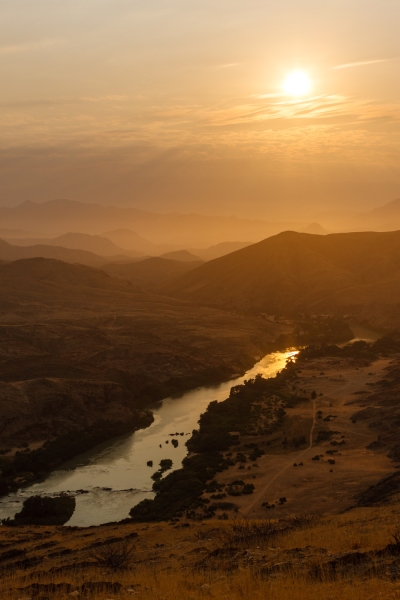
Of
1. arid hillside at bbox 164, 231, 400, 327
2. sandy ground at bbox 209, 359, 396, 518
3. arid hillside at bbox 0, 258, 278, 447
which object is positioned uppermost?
arid hillside at bbox 164, 231, 400, 327

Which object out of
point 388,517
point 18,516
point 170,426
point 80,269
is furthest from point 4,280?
point 388,517

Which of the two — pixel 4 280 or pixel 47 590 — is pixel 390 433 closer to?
pixel 47 590

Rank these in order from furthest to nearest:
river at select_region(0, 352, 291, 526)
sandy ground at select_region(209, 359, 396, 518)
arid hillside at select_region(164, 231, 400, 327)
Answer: arid hillside at select_region(164, 231, 400, 327)
river at select_region(0, 352, 291, 526)
sandy ground at select_region(209, 359, 396, 518)

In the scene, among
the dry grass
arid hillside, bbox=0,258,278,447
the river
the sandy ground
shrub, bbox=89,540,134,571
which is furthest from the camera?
arid hillside, bbox=0,258,278,447

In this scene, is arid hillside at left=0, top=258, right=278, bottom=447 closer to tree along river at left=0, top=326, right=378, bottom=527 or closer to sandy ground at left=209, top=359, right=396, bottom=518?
tree along river at left=0, top=326, right=378, bottom=527

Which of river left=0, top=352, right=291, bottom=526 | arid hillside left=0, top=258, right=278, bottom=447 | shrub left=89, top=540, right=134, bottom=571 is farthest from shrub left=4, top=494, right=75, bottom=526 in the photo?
arid hillside left=0, top=258, right=278, bottom=447

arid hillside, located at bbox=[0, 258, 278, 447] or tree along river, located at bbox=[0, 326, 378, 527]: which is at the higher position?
arid hillside, located at bbox=[0, 258, 278, 447]

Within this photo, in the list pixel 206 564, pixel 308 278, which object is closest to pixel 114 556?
pixel 206 564

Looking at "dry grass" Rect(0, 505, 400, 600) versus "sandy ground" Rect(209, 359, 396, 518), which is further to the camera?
"sandy ground" Rect(209, 359, 396, 518)
